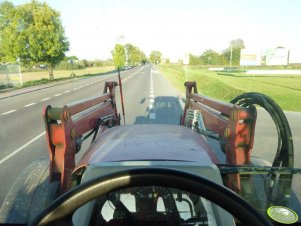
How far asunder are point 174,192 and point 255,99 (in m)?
1.73

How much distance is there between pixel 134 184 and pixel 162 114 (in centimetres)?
1173

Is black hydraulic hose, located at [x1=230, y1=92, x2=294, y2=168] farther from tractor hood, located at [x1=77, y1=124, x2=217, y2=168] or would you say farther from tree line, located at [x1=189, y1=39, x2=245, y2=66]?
tree line, located at [x1=189, y1=39, x2=245, y2=66]

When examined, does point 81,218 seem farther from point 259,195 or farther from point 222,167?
point 259,195

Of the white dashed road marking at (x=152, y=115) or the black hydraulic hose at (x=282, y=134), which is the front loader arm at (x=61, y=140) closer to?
the black hydraulic hose at (x=282, y=134)

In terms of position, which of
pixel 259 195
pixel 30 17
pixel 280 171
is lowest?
pixel 259 195

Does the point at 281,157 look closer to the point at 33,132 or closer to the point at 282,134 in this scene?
the point at 282,134

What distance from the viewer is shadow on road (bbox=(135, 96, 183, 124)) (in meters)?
11.4

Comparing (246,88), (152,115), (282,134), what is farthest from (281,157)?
(246,88)

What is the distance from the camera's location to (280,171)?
7.11 ft

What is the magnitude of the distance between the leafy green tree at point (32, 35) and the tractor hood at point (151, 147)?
38.8 meters

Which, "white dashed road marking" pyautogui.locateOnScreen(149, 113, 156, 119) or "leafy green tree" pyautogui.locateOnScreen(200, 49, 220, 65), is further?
"leafy green tree" pyautogui.locateOnScreen(200, 49, 220, 65)

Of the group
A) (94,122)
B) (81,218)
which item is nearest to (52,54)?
(94,122)

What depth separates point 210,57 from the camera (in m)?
130

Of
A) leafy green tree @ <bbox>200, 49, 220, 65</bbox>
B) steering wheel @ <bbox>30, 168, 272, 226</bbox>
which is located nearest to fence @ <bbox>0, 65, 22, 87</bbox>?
steering wheel @ <bbox>30, 168, 272, 226</bbox>
